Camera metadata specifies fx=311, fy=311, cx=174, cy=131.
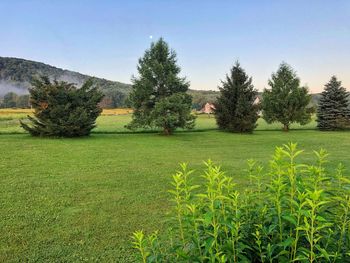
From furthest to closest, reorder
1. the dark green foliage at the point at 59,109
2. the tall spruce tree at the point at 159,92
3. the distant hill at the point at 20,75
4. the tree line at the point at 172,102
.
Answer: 1. the distant hill at the point at 20,75
2. the tall spruce tree at the point at 159,92
3. the tree line at the point at 172,102
4. the dark green foliage at the point at 59,109

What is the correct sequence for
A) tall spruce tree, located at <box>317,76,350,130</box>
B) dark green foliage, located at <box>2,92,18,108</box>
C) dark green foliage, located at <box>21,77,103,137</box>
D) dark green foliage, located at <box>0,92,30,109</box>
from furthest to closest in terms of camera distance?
dark green foliage, located at <box>2,92,18,108</box> → dark green foliage, located at <box>0,92,30,109</box> → tall spruce tree, located at <box>317,76,350,130</box> → dark green foliage, located at <box>21,77,103,137</box>

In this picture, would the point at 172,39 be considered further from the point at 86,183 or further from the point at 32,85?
the point at 86,183

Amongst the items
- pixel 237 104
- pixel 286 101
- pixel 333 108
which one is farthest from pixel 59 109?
pixel 333 108

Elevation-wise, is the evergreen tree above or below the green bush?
above

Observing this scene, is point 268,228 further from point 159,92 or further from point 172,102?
point 159,92

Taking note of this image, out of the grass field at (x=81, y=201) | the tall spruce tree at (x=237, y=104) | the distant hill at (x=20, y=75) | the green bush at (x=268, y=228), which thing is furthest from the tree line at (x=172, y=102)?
the distant hill at (x=20, y=75)

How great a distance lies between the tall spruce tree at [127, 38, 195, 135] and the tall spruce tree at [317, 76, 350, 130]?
1291 centimetres

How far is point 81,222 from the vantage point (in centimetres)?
447

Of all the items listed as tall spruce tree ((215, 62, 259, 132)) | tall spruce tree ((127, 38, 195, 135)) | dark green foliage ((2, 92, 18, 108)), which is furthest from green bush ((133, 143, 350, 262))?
dark green foliage ((2, 92, 18, 108))

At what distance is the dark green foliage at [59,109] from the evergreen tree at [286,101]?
13.8m

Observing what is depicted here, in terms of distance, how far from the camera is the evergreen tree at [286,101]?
77.6 feet

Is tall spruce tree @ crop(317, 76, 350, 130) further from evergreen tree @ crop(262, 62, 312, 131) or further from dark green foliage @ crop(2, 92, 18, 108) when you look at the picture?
dark green foliage @ crop(2, 92, 18, 108)

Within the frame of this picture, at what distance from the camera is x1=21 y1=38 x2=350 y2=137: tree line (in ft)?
52.3

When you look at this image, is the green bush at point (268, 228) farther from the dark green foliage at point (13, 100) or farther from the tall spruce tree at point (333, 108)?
the dark green foliage at point (13, 100)
